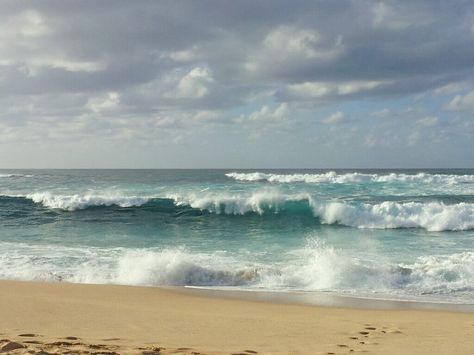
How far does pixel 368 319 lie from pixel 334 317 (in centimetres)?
46

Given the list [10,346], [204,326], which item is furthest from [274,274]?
[10,346]

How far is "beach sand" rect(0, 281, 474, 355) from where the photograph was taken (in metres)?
4.76

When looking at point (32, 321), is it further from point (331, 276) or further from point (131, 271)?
point (331, 276)

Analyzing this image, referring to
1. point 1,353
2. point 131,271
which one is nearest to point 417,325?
→ point 1,353

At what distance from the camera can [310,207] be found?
21.9 meters

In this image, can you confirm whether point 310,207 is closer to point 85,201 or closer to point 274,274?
point 85,201

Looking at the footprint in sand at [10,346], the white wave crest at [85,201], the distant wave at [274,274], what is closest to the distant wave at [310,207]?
the white wave crest at [85,201]

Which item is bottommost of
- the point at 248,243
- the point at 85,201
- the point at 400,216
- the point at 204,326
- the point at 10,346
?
the point at 248,243

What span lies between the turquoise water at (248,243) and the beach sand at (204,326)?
172 centimetres

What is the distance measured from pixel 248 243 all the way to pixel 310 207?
7.80 metres

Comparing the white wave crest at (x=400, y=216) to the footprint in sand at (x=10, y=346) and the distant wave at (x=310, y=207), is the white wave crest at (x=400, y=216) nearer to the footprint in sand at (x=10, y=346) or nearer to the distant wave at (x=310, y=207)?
the distant wave at (x=310, y=207)

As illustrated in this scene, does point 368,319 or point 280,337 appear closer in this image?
point 280,337

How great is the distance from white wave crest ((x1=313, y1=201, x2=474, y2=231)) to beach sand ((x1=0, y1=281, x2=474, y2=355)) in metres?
12.2

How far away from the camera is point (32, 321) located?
5.77 metres
